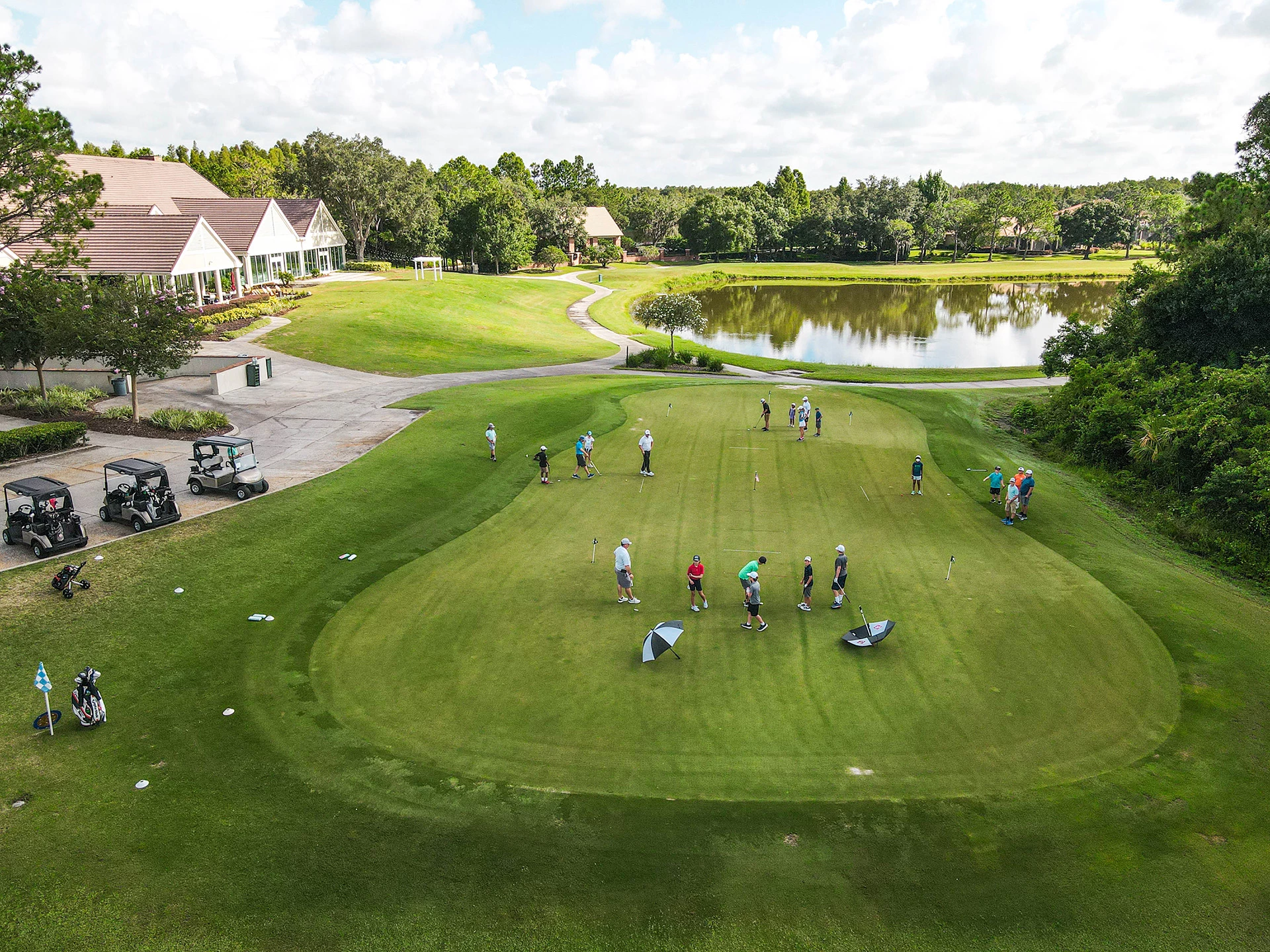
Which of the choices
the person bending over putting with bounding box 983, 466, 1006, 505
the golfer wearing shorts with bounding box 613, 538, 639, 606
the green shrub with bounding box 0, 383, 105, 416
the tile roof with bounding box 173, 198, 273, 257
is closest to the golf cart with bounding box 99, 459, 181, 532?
the golfer wearing shorts with bounding box 613, 538, 639, 606

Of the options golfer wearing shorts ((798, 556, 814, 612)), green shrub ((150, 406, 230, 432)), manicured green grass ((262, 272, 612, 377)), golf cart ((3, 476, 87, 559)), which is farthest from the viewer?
manicured green grass ((262, 272, 612, 377))

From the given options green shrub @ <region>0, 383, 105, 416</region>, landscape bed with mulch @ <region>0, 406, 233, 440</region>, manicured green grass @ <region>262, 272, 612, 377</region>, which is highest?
manicured green grass @ <region>262, 272, 612, 377</region>

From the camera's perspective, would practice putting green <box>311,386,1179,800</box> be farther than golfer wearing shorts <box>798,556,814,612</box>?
No

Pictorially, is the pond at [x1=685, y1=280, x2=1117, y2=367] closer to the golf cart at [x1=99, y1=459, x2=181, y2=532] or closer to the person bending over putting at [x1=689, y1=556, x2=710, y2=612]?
the person bending over putting at [x1=689, y1=556, x2=710, y2=612]

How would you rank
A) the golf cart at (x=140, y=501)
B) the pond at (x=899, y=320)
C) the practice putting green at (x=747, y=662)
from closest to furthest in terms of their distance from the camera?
1. the practice putting green at (x=747, y=662)
2. the golf cart at (x=140, y=501)
3. the pond at (x=899, y=320)

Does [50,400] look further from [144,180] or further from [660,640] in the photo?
[144,180]

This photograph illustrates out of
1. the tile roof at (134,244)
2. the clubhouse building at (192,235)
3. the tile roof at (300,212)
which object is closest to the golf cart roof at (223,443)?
the clubhouse building at (192,235)

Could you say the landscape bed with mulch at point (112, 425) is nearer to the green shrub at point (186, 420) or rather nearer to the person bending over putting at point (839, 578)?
the green shrub at point (186, 420)
